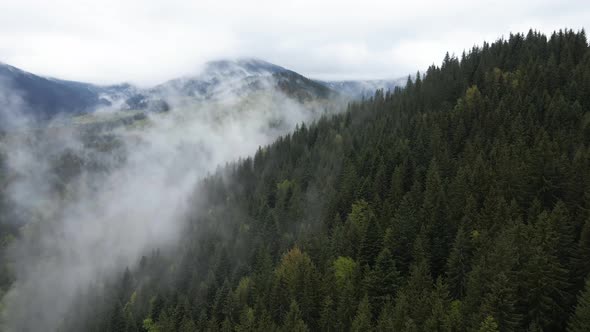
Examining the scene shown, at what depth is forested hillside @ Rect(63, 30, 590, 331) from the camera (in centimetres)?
5928

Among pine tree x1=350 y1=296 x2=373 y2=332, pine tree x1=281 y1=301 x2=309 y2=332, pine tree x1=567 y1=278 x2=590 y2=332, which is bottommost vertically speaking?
pine tree x1=281 y1=301 x2=309 y2=332

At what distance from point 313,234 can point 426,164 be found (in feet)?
129

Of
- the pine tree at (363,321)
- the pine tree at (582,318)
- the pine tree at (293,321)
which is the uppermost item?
the pine tree at (582,318)

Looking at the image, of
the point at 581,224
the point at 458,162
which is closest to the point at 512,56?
the point at 458,162

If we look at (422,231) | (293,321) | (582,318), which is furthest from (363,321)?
(582,318)

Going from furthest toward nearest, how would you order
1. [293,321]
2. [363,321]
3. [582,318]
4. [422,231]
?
[422,231]
[293,321]
[363,321]
[582,318]

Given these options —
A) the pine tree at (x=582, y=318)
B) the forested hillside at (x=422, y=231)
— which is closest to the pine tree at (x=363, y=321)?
the forested hillside at (x=422, y=231)

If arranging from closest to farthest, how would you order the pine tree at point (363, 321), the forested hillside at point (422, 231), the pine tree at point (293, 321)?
the forested hillside at point (422, 231)
the pine tree at point (363, 321)
the pine tree at point (293, 321)

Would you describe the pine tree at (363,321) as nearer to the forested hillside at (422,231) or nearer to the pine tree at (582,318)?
the forested hillside at (422,231)

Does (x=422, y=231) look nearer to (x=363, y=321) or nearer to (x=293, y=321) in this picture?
(x=363, y=321)

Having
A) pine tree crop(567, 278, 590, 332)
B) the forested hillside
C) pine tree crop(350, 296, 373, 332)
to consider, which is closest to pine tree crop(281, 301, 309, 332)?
the forested hillside

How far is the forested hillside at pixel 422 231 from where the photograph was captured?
2334 inches

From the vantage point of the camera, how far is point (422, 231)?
8112 centimetres

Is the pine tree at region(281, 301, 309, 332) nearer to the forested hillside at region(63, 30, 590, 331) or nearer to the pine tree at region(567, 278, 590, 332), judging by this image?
the forested hillside at region(63, 30, 590, 331)
